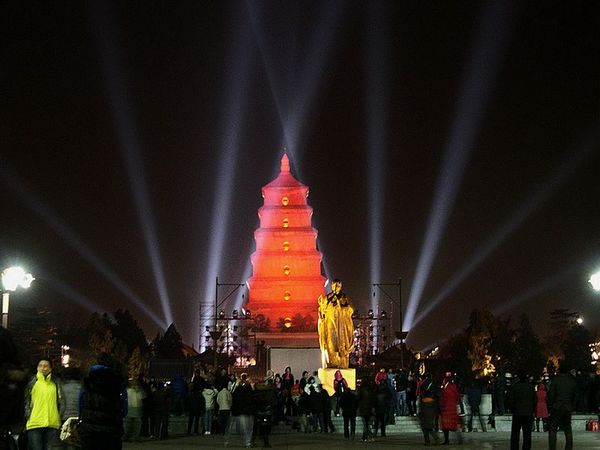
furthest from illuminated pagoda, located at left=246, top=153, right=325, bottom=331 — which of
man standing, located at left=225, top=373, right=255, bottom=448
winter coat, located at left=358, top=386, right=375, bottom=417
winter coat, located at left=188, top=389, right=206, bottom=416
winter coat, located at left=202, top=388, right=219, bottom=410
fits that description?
man standing, located at left=225, top=373, right=255, bottom=448

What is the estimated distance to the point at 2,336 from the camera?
384 inches

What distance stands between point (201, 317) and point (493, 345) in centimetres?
2121

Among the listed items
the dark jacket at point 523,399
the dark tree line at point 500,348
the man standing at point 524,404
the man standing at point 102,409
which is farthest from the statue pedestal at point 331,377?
the dark tree line at point 500,348

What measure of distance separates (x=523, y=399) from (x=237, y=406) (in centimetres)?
601

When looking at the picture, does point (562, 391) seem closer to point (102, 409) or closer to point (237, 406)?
point (237, 406)

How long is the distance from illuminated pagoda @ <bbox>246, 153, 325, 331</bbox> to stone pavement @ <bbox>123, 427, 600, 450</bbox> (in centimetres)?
5811

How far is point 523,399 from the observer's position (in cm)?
1530

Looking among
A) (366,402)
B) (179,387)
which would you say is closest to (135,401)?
(366,402)

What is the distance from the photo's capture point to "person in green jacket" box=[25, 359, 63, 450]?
11547 millimetres

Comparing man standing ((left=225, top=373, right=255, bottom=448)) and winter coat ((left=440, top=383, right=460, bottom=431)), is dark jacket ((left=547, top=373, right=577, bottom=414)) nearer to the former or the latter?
winter coat ((left=440, top=383, right=460, bottom=431))

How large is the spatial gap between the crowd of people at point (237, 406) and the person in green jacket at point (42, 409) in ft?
0.03

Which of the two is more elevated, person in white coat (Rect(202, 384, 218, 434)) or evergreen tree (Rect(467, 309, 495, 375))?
evergreen tree (Rect(467, 309, 495, 375))

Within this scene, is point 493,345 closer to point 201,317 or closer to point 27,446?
point 201,317

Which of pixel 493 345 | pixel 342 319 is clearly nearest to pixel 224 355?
pixel 493 345
